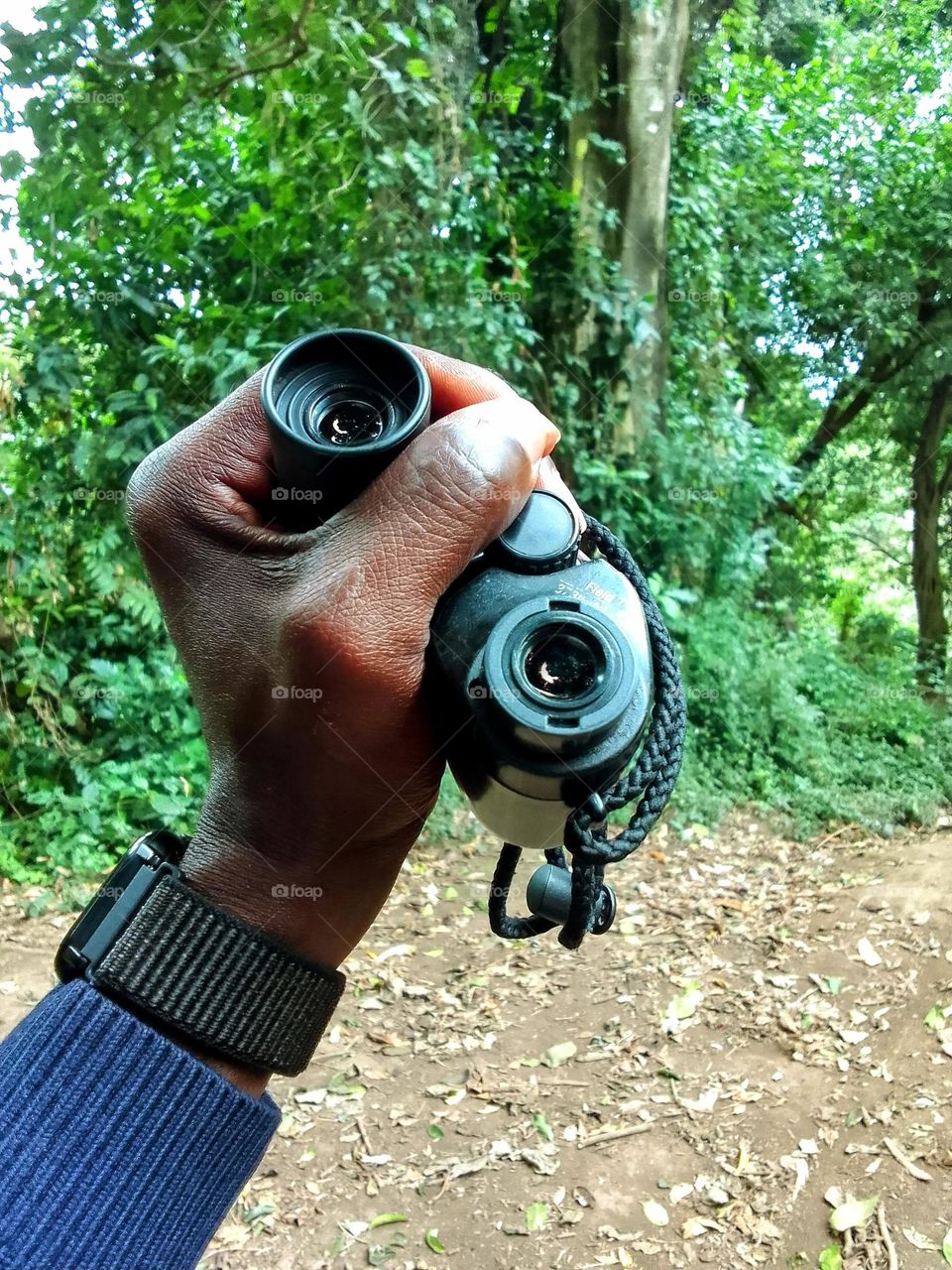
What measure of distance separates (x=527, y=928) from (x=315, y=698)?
0.44 meters

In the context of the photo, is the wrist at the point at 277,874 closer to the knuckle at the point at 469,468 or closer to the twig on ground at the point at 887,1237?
the knuckle at the point at 469,468

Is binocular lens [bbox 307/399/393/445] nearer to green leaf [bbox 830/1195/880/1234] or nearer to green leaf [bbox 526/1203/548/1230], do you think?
green leaf [bbox 526/1203/548/1230]

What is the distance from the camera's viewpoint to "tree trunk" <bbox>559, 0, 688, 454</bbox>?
5.70 m

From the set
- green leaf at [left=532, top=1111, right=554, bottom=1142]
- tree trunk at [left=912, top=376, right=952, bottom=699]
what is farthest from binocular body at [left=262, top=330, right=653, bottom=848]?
tree trunk at [left=912, top=376, right=952, bottom=699]

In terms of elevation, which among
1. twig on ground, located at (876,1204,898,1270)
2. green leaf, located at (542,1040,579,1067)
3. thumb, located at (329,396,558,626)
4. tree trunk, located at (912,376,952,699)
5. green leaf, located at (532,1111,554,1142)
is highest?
thumb, located at (329,396,558,626)

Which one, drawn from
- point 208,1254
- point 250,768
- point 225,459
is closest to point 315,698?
point 250,768

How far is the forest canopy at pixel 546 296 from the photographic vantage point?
3.81m

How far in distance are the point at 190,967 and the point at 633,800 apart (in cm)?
50

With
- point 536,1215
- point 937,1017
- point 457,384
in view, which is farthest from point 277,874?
point 937,1017

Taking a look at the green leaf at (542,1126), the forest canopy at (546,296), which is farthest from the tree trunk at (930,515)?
the green leaf at (542,1126)

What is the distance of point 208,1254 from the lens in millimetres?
2492

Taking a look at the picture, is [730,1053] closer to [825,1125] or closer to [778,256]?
[825,1125]

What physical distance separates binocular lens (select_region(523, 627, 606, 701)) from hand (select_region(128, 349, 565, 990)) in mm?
116

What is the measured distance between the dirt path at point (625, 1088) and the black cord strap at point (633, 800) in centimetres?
178
